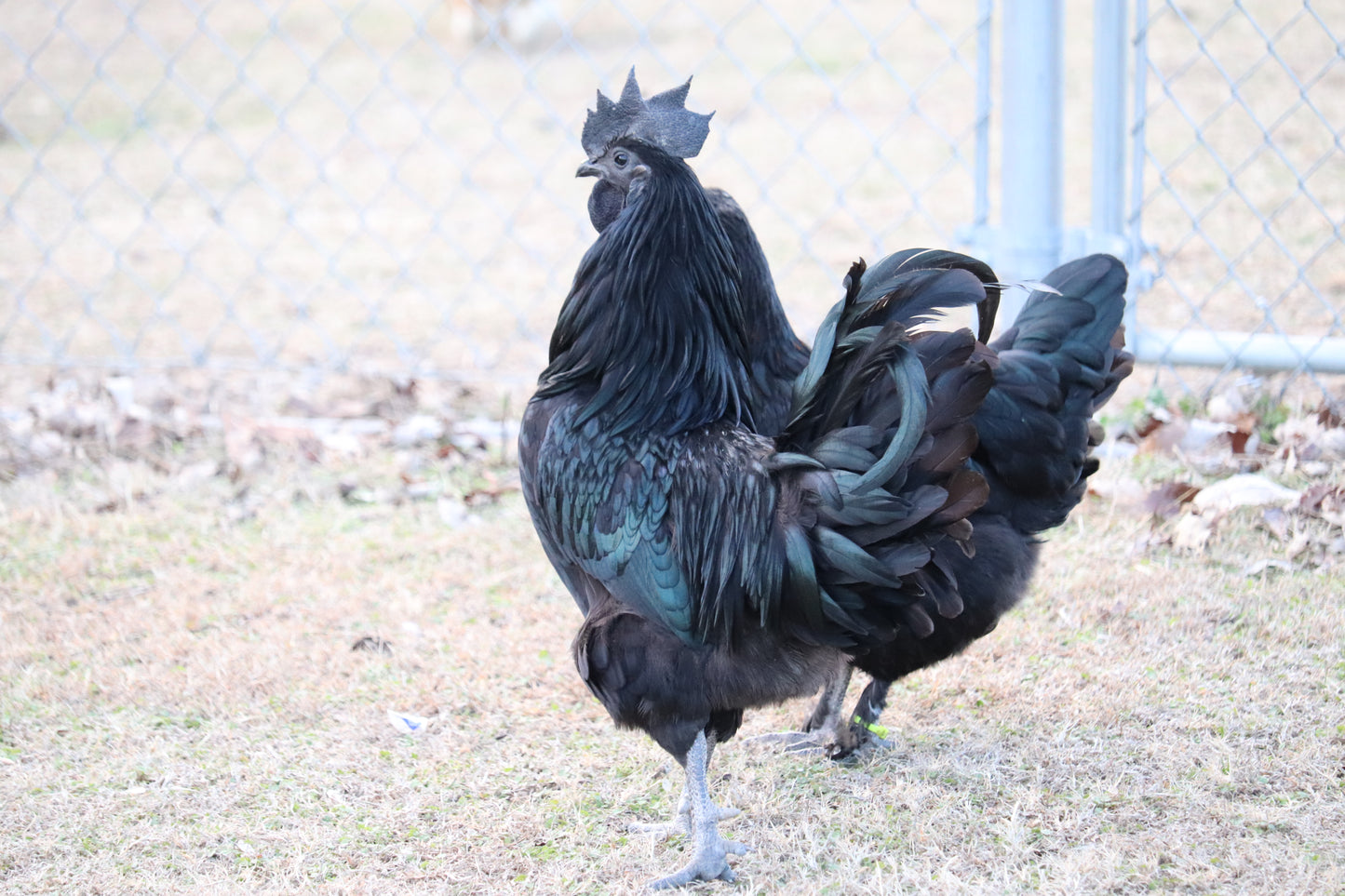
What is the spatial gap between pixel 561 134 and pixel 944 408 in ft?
24.4

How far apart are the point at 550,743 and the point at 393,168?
339 centimetres

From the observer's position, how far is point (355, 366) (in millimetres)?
5703

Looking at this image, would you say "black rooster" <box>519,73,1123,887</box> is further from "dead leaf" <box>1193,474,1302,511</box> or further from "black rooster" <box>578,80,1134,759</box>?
"dead leaf" <box>1193,474,1302,511</box>

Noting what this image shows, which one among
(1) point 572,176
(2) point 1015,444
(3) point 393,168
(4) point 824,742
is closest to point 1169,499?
(2) point 1015,444

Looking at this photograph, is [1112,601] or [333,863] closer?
[333,863]

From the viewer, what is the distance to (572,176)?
28.0ft

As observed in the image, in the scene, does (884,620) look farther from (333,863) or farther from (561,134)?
(561,134)

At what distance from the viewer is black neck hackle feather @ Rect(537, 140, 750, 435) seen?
263 centimetres

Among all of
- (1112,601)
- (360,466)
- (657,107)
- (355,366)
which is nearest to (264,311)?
(355,366)

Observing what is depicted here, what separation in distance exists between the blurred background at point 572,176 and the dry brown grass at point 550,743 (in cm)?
142

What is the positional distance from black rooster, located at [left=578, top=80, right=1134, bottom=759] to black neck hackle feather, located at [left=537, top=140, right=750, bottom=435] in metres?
0.16

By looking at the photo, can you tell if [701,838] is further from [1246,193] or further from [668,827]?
[1246,193]

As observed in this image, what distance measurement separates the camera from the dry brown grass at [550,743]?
2.54 metres


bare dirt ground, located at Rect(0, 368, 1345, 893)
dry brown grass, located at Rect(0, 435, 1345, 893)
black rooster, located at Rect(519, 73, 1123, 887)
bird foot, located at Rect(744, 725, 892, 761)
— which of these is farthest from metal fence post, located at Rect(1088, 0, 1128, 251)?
bird foot, located at Rect(744, 725, 892, 761)
